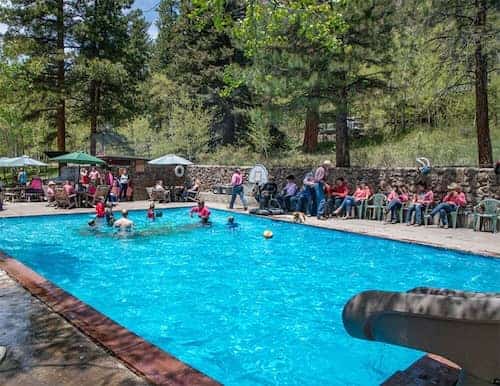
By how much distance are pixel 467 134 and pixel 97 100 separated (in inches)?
775

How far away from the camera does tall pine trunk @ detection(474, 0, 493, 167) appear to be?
1127 centimetres

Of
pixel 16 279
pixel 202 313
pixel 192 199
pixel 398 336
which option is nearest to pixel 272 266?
pixel 202 313

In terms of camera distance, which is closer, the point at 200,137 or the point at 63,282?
the point at 63,282

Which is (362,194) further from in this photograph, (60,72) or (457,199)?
(60,72)

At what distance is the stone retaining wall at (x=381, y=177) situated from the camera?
10.9m

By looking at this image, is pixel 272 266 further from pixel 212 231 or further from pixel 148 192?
pixel 148 192

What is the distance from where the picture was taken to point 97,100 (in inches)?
946

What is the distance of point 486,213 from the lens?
33.7ft

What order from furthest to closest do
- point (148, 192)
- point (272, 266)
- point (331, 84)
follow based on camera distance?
point (148, 192) < point (331, 84) < point (272, 266)

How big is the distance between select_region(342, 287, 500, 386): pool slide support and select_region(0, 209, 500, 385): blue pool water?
83.2 inches

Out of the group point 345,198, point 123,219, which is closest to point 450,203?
point 345,198

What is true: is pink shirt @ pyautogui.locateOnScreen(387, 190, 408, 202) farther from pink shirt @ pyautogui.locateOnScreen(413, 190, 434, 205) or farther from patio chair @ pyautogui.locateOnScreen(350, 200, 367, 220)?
patio chair @ pyautogui.locateOnScreen(350, 200, 367, 220)

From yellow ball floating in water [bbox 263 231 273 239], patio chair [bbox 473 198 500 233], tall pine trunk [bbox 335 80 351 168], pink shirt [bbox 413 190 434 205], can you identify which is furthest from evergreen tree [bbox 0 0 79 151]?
patio chair [bbox 473 198 500 233]

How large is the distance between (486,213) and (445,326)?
31.0 ft
